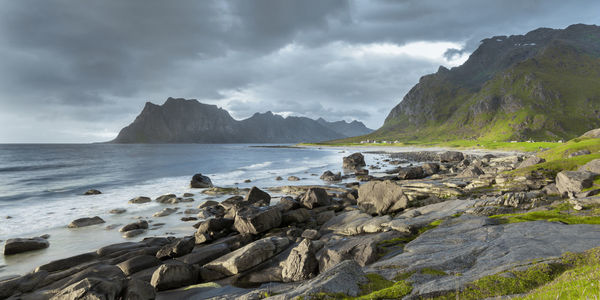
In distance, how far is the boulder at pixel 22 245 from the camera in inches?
811

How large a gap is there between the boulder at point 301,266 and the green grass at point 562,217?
12147 mm

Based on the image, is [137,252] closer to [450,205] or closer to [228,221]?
[228,221]

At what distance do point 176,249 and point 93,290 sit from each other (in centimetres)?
805

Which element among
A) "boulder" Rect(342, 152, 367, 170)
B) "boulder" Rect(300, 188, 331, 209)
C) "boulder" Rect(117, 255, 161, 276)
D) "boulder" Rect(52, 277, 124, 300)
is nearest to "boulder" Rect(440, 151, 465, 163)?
"boulder" Rect(342, 152, 367, 170)

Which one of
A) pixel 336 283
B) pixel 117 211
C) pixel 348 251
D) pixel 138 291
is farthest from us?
pixel 117 211

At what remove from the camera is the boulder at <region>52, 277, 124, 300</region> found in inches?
420

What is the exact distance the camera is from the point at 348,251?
15008mm

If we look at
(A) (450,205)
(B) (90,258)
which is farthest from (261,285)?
(A) (450,205)

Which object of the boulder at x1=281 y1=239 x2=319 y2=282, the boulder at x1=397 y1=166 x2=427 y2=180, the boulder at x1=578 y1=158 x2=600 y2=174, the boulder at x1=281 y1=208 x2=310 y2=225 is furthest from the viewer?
the boulder at x1=397 y1=166 x2=427 y2=180

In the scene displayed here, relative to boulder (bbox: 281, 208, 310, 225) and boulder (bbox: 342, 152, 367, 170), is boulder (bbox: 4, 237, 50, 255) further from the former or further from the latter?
boulder (bbox: 342, 152, 367, 170)

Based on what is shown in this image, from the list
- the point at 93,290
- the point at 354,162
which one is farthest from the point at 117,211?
the point at 354,162

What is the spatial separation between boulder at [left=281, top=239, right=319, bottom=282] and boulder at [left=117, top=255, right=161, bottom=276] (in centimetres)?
933

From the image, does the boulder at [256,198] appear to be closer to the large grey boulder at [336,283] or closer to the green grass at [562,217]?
the large grey boulder at [336,283]

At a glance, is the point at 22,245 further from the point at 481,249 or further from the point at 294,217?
the point at 481,249
